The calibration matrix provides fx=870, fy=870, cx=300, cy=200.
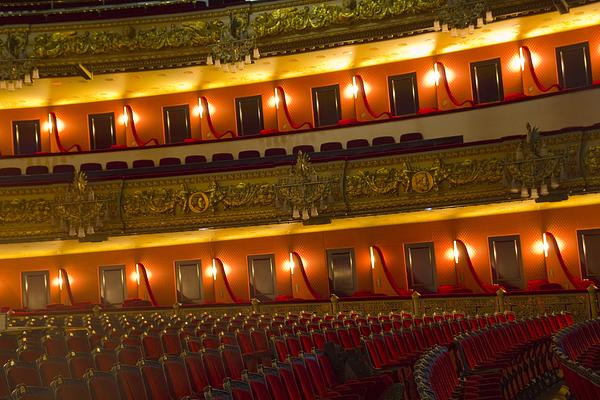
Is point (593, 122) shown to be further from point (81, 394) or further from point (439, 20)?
point (81, 394)

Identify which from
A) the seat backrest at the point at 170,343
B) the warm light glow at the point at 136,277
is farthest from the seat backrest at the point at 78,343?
the warm light glow at the point at 136,277

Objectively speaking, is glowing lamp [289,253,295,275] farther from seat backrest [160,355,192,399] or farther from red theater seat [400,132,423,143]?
seat backrest [160,355,192,399]

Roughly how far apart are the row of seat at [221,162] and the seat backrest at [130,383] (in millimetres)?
6646

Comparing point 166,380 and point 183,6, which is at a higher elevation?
point 183,6


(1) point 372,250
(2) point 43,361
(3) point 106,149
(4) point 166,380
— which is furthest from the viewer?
(3) point 106,149

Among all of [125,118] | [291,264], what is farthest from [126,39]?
[291,264]

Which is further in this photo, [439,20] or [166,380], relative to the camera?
[439,20]

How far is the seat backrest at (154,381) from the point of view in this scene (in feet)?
13.8

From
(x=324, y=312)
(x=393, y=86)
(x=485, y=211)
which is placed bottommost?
(x=324, y=312)

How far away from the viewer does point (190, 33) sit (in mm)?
12633

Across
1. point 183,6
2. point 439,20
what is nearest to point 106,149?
point 183,6

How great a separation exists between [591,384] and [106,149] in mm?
10367

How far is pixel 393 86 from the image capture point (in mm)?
12828

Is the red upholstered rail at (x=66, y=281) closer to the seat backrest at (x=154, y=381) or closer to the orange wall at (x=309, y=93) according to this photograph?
the orange wall at (x=309, y=93)
